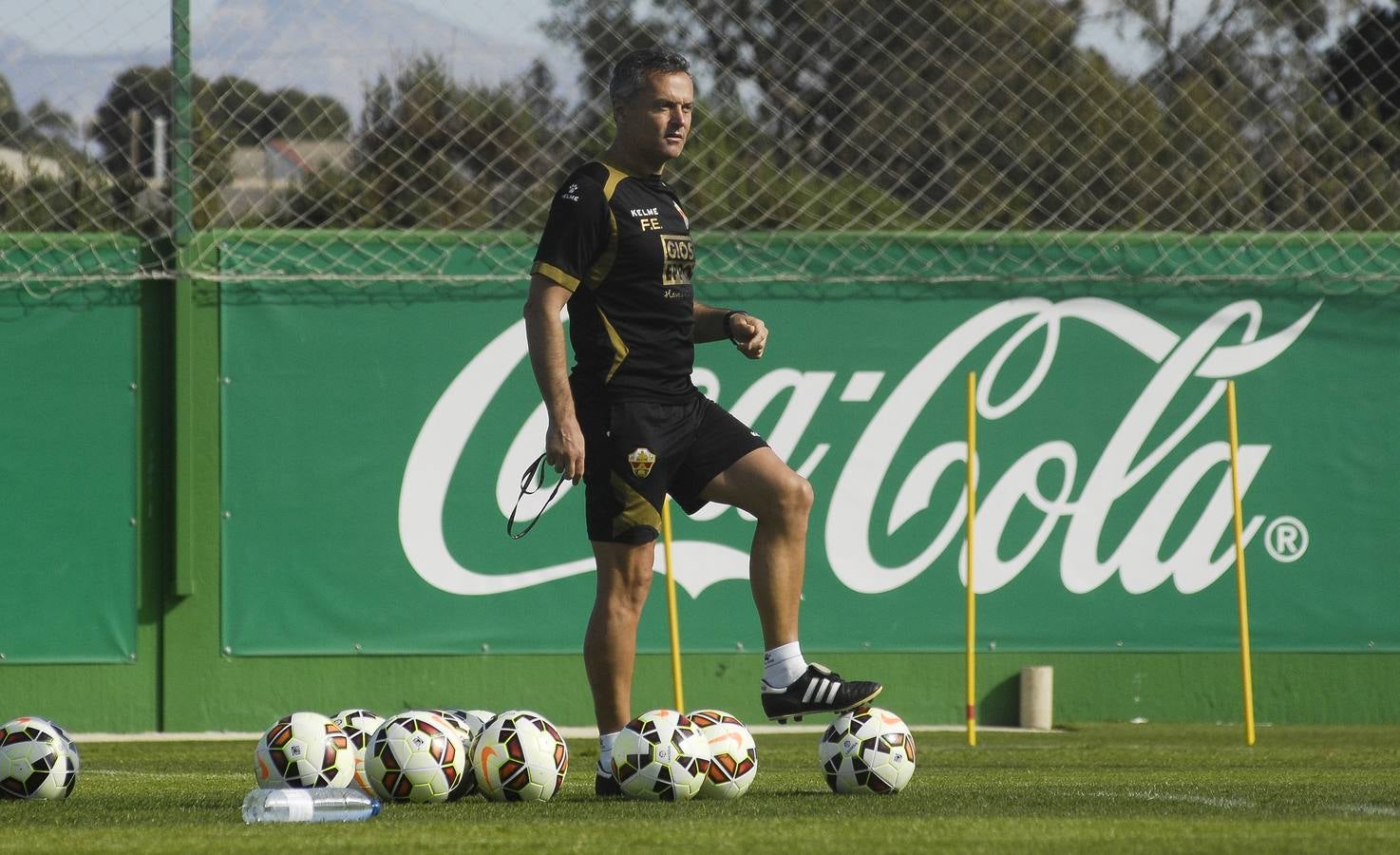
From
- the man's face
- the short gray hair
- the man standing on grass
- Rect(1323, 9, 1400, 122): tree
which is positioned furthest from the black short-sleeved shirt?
Rect(1323, 9, 1400, 122): tree

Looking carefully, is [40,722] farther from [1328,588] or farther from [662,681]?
[1328,588]

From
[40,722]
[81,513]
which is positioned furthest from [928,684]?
[40,722]

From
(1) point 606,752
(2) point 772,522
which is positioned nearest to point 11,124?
(2) point 772,522

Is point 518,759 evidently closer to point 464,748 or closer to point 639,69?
point 464,748

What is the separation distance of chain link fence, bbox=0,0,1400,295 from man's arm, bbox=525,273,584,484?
13.3 ft

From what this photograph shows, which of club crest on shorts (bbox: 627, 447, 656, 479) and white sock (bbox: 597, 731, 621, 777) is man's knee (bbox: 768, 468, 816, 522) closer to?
club crest on shorts (bbox: 627, 447, 656, 479)

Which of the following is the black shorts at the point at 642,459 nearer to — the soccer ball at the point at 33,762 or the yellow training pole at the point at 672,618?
the soccer ball at the point at 33,762

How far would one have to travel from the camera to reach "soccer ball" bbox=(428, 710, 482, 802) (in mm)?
4973

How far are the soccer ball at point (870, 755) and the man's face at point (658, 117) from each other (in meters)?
1.72

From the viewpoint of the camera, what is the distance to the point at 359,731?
211 inches

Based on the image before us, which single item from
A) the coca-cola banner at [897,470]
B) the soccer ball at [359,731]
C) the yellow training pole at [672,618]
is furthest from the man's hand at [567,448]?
the coca-cola banner at [897,470]

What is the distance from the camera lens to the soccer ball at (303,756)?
503cm

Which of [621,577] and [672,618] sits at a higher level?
[621,577]

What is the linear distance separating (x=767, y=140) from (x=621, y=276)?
21.3ft
